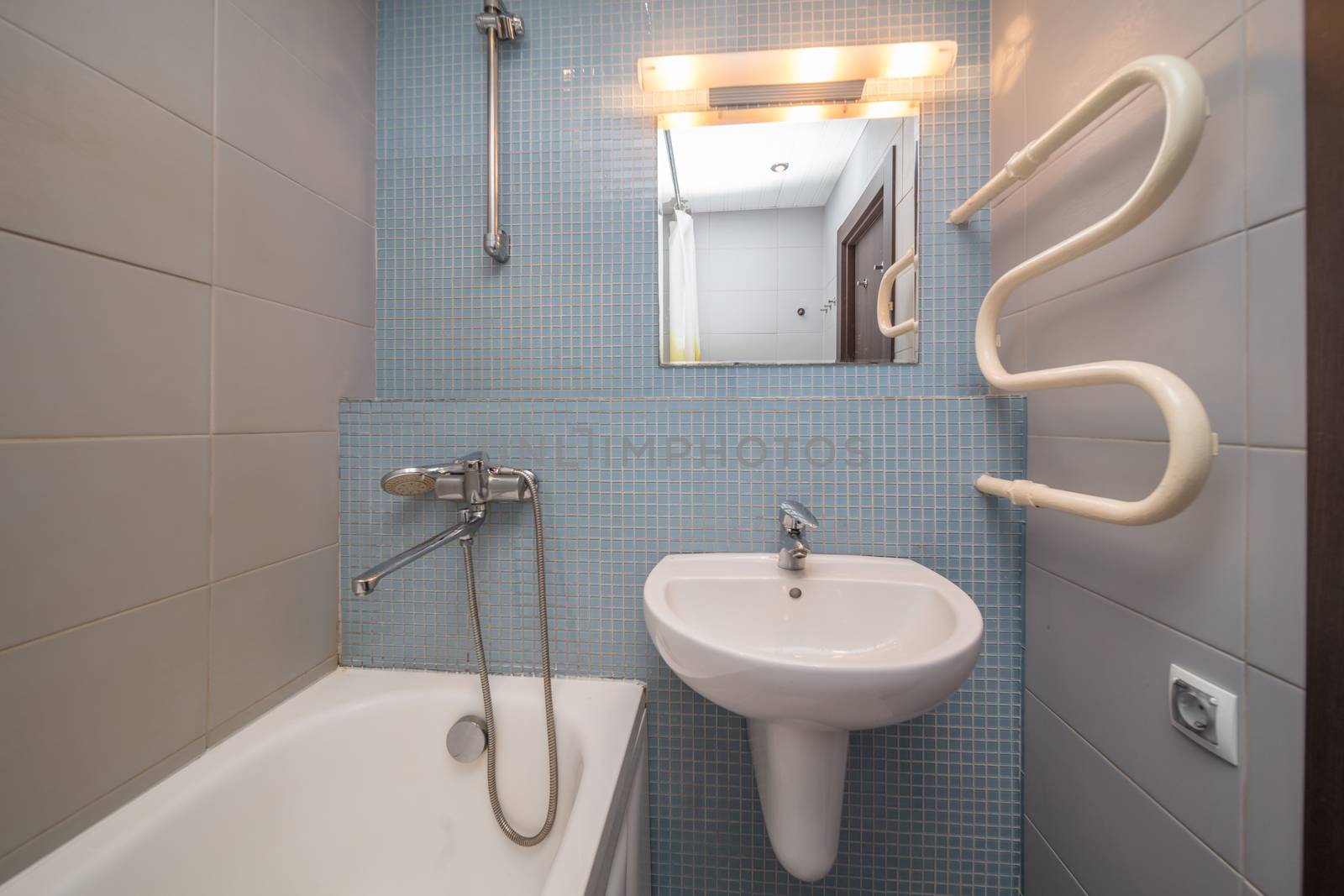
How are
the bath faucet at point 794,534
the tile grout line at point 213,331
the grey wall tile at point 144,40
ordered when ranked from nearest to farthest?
the grey wall tile at point 144,40 → the tile grout line at point 213,331 → the bath faucet at point 794,534

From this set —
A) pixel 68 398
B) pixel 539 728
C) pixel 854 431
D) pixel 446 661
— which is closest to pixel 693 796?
pixel 539 728

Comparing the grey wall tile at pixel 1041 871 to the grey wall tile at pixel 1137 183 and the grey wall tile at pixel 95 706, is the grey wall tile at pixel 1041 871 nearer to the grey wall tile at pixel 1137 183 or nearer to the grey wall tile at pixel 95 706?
the grey wall tile at pixel 1137 183

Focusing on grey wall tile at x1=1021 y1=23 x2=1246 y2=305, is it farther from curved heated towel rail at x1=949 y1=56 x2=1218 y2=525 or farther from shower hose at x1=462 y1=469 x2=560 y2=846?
shower hose at x1=462 y1=469 x2=560 y2=846

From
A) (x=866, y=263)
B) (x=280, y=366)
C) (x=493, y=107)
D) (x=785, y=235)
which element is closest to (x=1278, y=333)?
(x=866, y=263)

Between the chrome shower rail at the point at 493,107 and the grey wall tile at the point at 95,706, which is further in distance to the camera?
the chrome shower rail at the point at 493,107

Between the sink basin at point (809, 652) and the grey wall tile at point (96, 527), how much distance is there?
0.72m

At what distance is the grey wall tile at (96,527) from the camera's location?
0.54m

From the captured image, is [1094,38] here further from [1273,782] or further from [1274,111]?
[1273,782]

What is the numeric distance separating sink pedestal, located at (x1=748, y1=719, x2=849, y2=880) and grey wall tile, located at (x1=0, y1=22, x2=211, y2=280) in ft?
3.87

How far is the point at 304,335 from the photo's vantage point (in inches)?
36.2

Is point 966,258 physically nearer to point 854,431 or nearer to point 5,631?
point 854,431

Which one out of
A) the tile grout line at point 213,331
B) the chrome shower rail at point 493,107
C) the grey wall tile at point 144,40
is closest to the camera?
the grey wall tile at point 144,40

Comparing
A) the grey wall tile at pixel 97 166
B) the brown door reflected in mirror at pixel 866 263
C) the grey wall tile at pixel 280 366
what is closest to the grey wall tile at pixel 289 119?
the grey wall tile at pixel 97 166

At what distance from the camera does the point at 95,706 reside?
0.61m
